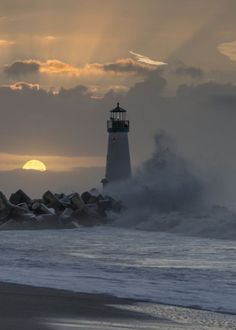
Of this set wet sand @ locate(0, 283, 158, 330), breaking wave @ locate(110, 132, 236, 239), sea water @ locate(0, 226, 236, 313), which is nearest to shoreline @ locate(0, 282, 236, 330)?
wet sand @ locate(0, 283, 158, 330)

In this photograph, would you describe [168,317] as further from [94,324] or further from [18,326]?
[18,326]

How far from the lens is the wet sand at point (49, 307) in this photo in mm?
8031

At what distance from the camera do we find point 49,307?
30.0ft

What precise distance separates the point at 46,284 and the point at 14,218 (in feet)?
58.0

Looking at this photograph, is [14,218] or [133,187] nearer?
[14,218]

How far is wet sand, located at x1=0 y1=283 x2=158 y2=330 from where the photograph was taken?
803cm

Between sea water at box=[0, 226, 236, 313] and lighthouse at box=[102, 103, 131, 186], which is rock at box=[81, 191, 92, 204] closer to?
lighthouse at box=[102, 103, 131, 186]

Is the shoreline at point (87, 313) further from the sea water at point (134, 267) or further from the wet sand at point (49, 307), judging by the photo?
the sea water at point (134, 267)

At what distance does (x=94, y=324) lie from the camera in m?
7.99

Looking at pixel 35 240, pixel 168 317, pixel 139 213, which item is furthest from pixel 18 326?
pixel 139 213

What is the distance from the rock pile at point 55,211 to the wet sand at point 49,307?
1749cm

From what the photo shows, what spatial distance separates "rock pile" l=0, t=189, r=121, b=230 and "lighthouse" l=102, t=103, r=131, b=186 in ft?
13.5

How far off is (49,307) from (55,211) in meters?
23.2

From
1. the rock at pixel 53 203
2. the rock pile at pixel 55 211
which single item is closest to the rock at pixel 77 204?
the rock pile at pixel 55 211
